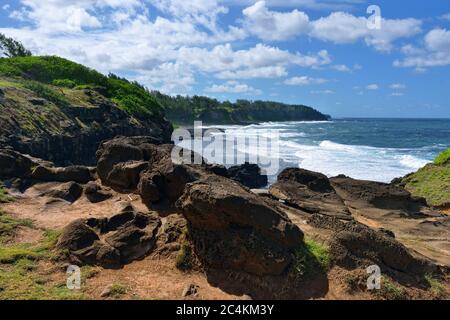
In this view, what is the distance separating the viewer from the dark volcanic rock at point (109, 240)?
10.0 metres

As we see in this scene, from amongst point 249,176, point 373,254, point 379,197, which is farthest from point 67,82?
point 373,254

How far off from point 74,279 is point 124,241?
1.71 m

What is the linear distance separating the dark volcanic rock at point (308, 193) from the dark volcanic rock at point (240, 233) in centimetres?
379

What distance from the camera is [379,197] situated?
15.8 meters

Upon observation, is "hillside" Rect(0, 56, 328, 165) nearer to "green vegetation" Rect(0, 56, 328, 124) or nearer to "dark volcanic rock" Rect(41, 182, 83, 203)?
"green vegetation" Rect(0, 56, 328, 124)

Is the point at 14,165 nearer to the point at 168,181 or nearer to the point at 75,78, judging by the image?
the point at 168,181

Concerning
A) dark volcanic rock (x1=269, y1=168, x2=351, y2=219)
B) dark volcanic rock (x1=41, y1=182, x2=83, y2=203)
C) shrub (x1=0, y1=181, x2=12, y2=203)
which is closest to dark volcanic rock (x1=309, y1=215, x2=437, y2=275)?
dark volcanic rock (x1=269, y1=168, x2=351, y2=219)

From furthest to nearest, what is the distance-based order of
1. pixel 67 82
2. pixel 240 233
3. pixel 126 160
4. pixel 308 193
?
pixel 67 82 < pixel 126 160 < pixel 308 193 < pixel 240 233

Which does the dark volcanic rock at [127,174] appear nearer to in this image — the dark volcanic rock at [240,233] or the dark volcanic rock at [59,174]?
the dark volcanic rock at [59,174]

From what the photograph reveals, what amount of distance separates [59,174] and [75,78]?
138 ft

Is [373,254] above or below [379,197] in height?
below

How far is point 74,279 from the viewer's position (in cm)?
905

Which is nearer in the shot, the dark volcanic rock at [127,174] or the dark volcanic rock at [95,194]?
the dark volcanic rock at [95,194]

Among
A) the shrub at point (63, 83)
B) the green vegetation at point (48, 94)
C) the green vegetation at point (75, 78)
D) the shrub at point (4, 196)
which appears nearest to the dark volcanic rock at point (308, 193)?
the shrub at point (4, 196)
